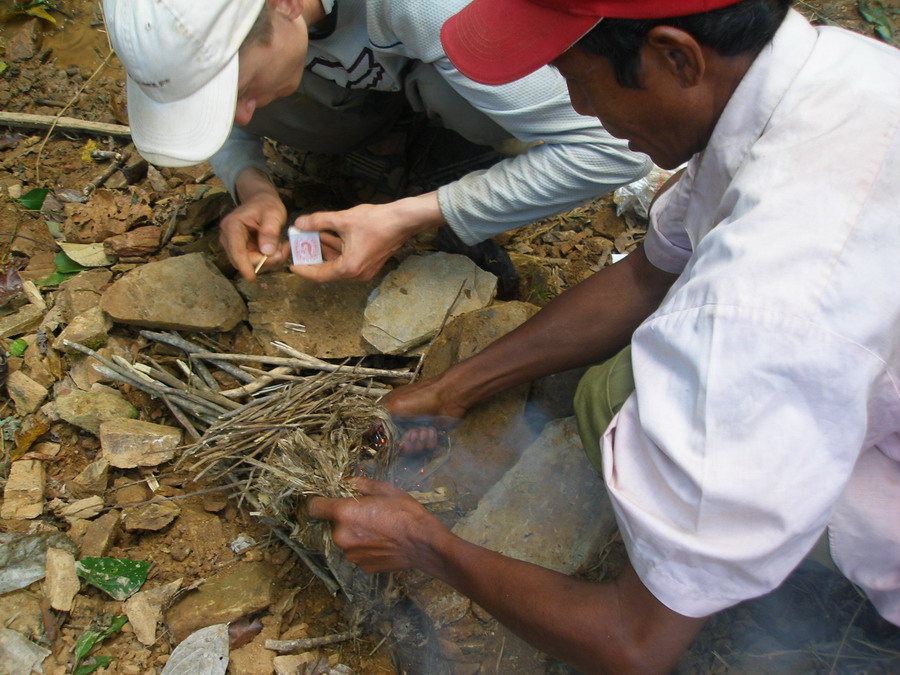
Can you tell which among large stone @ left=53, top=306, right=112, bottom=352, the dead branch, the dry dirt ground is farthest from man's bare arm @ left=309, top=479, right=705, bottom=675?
the dead branch

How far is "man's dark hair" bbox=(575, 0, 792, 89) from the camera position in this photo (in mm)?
1269

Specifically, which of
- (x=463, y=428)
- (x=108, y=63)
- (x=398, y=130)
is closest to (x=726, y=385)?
(x=463, y=428)

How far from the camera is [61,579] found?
226 cm

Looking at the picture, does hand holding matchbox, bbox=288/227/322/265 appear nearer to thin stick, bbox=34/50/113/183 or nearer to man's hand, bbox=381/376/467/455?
man's hand, bbox=381/376/467/455

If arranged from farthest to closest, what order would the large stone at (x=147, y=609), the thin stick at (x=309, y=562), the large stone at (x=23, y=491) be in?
1. the large stone at (x=23, y=491)
2. the thin stick at (x=309, y=562)
3. the large stone at (x=147, y=609)

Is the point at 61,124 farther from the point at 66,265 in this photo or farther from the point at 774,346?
the point at 774,346

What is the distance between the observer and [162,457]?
2574 millimetres

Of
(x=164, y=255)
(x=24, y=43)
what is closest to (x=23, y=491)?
(x=164, y=255)

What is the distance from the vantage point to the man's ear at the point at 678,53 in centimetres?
126

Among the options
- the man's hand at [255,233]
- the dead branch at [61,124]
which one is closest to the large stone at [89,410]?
the man's hand at [255,233]

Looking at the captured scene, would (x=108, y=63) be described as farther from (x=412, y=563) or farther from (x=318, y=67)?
(x=412, y=563)

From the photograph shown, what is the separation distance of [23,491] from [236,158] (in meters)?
1.60

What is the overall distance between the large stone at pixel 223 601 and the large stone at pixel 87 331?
1.18m

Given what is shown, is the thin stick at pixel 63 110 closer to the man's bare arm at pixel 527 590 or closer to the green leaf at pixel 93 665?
the green leaf at pixel 93 665
